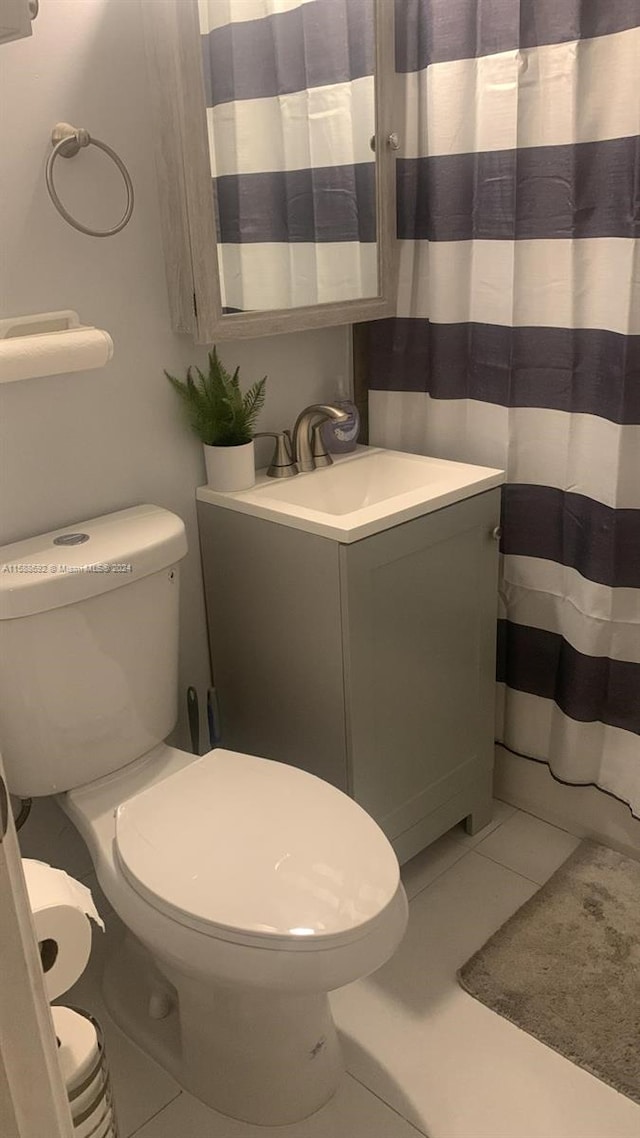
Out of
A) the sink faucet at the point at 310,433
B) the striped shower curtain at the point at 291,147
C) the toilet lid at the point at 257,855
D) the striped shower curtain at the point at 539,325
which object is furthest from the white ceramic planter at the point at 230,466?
the toilet lid at the point at 257,855

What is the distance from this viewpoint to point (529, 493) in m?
1.89

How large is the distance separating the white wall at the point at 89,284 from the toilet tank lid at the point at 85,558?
76 mm

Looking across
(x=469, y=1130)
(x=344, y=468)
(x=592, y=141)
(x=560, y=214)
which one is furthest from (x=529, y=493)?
(x=469, y=1130)

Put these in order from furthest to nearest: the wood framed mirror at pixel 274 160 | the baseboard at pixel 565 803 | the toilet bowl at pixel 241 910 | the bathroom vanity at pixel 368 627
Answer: the baseboard at pixel 565 803, the bathroom vanity at pixel 368 627, the wood framed mirror at pixel 274 160, the toilet bowl at pixel 241 910

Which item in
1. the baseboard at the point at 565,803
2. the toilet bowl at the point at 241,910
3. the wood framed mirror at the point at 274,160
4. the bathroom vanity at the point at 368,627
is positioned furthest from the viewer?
the baseboard at the point at 565,803

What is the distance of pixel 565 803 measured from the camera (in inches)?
81.5

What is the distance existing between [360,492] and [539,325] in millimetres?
497

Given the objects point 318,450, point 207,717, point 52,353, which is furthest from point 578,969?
point 52,353

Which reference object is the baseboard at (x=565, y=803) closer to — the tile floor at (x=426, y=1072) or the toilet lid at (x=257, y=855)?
the tile floor at (x=426, y=1072)

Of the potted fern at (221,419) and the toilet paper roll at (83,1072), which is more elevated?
the potted fern at (221,419)

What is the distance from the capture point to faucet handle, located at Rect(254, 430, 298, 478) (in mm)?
1878

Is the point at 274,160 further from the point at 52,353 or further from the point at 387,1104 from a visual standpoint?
the point at 387,1104

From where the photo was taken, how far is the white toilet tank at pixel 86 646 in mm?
1425

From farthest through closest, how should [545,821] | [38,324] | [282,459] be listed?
1. [545,821]
2. [282,459]
3. [38,324]
